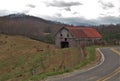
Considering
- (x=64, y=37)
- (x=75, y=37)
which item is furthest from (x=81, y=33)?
(x=64, y=37)

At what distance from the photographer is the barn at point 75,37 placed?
7400 cm

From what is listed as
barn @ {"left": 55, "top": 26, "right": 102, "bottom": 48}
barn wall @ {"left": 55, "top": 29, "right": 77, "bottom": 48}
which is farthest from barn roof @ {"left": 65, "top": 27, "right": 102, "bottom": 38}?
barn wall @ {"left": 55, "top": 29, "right": 77, "bottom": 48}

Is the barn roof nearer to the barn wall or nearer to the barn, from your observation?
the barn

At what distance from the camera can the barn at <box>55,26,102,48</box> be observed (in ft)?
243

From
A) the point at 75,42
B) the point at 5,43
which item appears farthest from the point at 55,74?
the point at 5,43

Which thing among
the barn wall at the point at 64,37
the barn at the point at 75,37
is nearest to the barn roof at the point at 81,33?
the barn at the point at 75,37

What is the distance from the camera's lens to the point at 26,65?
4353cm

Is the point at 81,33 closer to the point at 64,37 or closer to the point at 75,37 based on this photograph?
the point at 75,37

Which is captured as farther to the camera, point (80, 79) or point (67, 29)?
point (67, 29)

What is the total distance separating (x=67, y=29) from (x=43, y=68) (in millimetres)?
40151

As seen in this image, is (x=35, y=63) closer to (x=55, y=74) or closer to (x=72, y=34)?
(x=55, y=74)

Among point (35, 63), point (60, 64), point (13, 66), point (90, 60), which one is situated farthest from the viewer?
point (13, 66)

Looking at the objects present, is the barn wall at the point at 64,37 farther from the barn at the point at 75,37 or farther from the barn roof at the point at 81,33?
the barn roof at the point at 81,33

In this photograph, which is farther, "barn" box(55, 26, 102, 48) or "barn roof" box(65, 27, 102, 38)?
"barn roof" box(65, 27, 102, 38)
